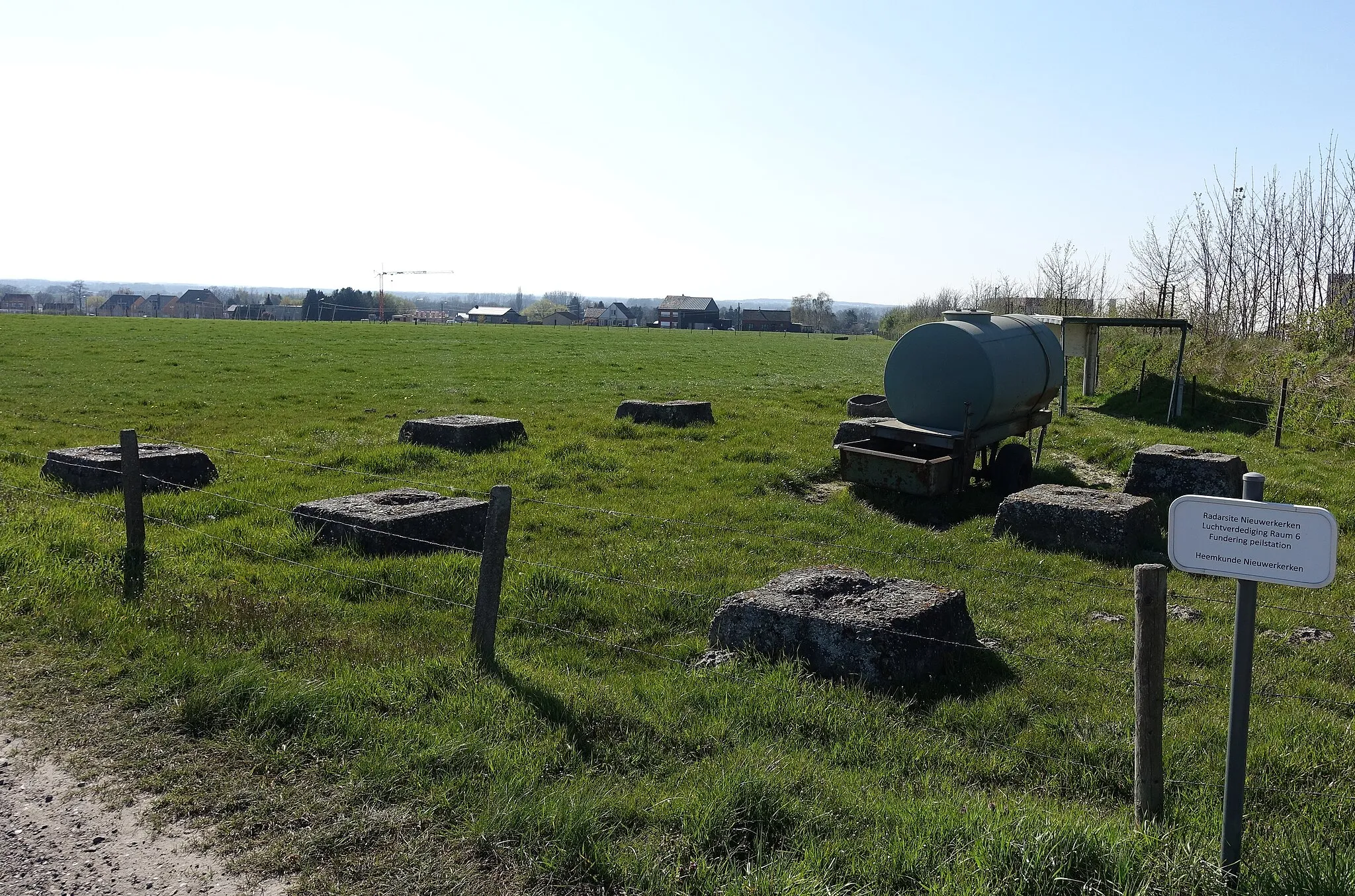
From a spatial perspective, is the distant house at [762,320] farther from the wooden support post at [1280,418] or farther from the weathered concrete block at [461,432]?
the weathered concrete block at [461,432]

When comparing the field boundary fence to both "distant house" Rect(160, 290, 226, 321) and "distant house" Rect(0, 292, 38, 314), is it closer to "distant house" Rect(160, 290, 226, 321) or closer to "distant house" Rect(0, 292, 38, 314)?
"distant house" Rect(160, 290, 226, 321)

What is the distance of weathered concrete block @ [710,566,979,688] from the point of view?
6.52m

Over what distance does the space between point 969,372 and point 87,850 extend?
1137cm

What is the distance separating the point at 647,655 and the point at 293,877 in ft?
10.7

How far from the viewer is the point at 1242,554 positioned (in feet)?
12.5

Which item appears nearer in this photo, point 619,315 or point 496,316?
point 496,316

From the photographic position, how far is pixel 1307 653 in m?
7.50

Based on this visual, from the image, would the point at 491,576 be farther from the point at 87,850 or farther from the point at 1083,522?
→ the point at 1083,522

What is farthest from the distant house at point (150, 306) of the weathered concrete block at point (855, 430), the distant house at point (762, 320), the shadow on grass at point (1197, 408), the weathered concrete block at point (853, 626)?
the weathered concrete block at point (853, 626)

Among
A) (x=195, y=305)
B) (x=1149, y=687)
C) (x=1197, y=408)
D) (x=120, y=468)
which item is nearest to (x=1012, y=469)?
(x=1149, y=687)

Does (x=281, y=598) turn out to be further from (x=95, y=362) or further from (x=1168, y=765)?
(x=95, y=362)

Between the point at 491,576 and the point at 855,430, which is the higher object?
the point at 855,430

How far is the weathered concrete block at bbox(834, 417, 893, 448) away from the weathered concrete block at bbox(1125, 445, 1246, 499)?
135 inches

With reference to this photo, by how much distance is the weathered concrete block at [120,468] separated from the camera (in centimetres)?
1158
